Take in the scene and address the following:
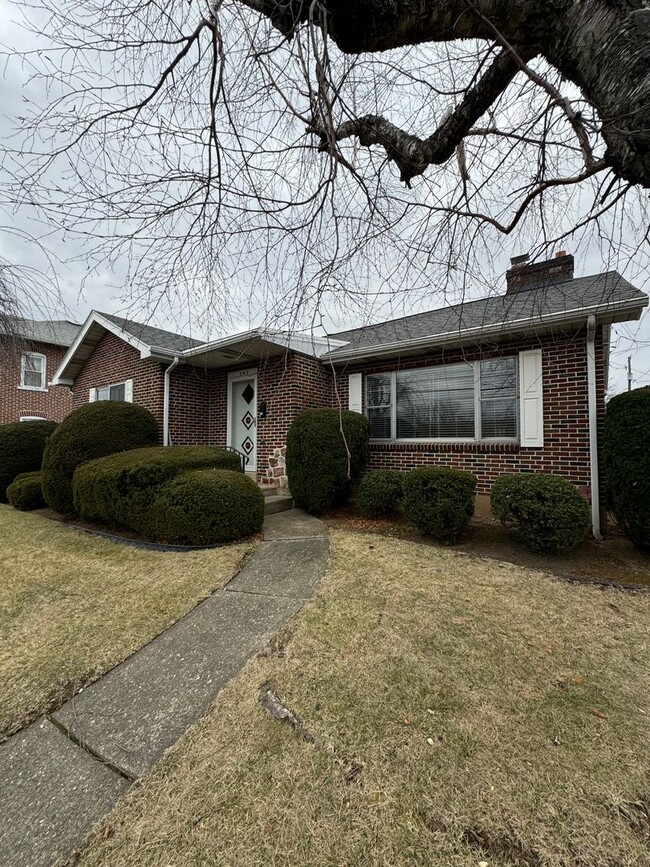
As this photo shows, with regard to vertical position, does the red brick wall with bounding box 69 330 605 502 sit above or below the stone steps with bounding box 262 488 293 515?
above

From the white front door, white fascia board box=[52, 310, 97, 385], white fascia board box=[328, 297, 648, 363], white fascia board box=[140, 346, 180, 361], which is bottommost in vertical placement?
the white front door

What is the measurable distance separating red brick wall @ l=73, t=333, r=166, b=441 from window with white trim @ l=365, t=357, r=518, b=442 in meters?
4.99

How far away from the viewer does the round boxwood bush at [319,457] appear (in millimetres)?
6457

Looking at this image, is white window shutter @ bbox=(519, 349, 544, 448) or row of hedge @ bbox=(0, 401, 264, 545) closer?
row of hedge @ bbox=(0, 401, 264, 545)

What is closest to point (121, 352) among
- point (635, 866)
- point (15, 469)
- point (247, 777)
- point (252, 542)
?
point (15, 469)

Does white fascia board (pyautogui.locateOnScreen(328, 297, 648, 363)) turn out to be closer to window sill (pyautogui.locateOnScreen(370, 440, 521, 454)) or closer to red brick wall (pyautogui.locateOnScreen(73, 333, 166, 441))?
window sill (pyautogui.locateOnScreen(370, 440, 521, 454))

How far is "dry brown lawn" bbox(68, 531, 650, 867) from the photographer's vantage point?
143 cm

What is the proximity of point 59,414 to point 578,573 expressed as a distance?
67.4 feet

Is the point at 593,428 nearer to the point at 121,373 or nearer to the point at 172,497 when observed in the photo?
the point at 172,497

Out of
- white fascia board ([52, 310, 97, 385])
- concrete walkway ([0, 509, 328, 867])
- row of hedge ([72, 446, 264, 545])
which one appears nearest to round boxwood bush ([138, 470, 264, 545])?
row of hedge ([72, 446, 264, 545])

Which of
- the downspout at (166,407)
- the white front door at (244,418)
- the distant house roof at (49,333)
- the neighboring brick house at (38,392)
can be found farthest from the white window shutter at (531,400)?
the neighboring brick house at (38,392)

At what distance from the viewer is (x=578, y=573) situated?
167 inches

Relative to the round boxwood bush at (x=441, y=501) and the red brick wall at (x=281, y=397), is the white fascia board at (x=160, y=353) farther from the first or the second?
the round boxwood bush at (x=441, y=501)

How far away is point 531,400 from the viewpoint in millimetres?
6070
